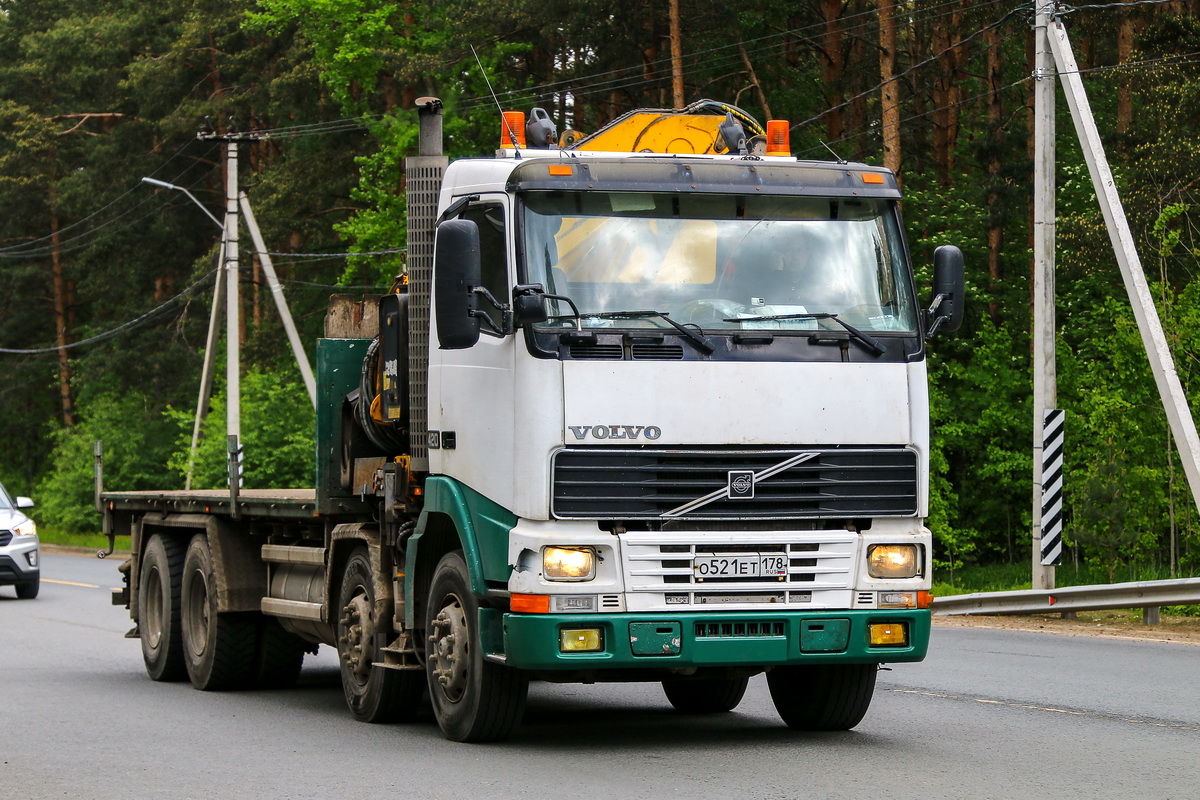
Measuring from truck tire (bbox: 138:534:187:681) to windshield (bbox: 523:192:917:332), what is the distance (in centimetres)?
641

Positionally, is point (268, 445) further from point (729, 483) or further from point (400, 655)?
point (729, 483)

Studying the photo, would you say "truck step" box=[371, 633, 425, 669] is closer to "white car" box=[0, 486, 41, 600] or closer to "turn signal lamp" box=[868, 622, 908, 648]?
"turn signal lamp" box=[868, 622, 908, 648]

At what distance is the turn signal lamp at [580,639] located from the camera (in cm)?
875

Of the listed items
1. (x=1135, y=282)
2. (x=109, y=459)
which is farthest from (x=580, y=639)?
(x=109, y=459)

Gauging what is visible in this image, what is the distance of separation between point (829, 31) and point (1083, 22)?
17.5ft

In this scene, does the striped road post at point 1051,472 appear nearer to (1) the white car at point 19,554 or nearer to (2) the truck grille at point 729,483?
(2) the truck grille at point 729,483

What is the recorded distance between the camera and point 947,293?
9453 mm

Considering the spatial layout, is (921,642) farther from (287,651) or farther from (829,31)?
(829,31)

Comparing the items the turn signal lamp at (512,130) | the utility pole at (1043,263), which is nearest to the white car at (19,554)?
the utility pole at (1043,263)

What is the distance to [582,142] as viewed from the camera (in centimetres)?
1075

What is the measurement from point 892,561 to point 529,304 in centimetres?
227

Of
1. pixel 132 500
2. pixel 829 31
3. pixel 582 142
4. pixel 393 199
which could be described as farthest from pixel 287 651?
pixel 393 199

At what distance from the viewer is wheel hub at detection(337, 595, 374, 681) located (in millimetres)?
10617

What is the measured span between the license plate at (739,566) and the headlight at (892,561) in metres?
0.49
